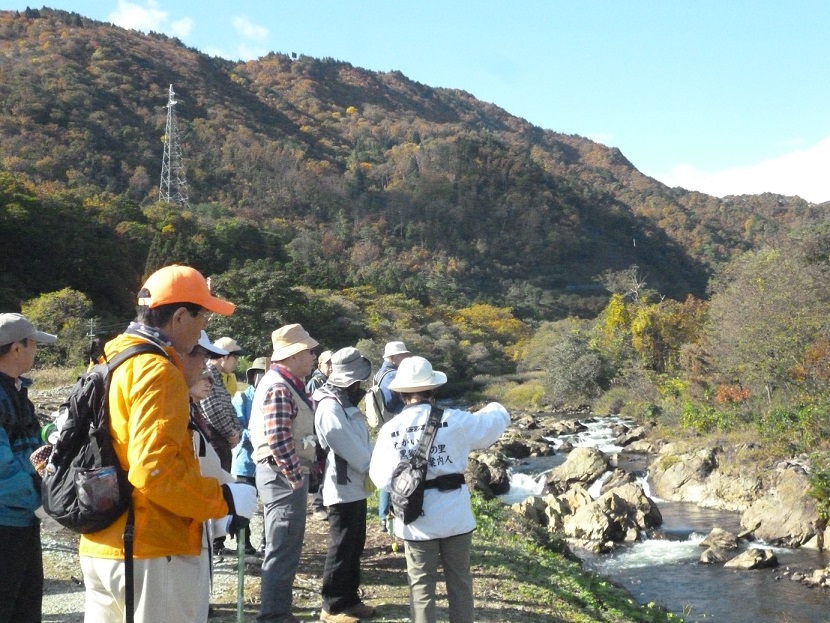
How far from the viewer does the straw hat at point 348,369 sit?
484cm

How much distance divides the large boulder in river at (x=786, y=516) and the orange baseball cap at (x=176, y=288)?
45.0 feet

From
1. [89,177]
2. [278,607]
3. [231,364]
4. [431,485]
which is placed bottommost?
[278,607]

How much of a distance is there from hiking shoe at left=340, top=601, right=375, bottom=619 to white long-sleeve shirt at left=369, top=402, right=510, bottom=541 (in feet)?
3.63

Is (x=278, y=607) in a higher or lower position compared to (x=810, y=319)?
lower

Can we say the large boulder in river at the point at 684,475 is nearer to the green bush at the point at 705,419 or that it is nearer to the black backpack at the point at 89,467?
the green bush at the point at 705,419

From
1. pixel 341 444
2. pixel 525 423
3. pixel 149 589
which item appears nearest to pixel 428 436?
pixel 341 444

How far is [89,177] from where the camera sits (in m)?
64.0

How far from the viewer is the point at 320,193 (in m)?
91.1

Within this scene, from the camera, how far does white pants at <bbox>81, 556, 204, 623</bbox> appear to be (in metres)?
2.49

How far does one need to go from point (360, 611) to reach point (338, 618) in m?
0.17

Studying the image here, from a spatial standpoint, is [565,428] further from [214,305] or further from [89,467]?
[89,467]

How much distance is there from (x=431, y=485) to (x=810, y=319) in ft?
66.2

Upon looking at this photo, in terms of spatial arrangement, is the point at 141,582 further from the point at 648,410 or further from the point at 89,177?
the point at 89,177

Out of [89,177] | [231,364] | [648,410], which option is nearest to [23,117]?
[89,177]
